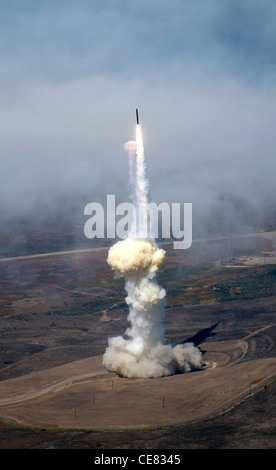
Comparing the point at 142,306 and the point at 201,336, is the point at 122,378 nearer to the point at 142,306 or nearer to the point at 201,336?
the point at 142,306

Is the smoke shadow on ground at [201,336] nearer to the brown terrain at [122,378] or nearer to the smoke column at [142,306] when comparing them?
the brown terrain at [122,378]

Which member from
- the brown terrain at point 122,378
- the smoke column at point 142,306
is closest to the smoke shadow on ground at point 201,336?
the brown terrain at point 122,378

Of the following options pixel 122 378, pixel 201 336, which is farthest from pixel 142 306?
pixel 201 336

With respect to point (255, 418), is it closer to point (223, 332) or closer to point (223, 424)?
point (223, 424)

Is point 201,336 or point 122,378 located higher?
point 201,336

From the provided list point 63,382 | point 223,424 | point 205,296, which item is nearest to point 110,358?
point 63,382

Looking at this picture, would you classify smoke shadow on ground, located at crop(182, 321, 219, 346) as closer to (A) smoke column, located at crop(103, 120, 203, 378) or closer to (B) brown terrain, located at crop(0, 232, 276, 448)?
(B) brown terrain, located at crop(0, 232, 276, 448)
